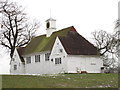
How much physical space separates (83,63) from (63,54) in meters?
3.60

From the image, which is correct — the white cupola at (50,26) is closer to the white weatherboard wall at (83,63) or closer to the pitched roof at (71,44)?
the pitched roof at (71,44)

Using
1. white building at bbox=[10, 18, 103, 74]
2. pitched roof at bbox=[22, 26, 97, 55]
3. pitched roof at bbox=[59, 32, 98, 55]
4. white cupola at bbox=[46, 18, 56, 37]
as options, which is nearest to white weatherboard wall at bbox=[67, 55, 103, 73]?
white building at bbox=[10, 18, 103, 74]

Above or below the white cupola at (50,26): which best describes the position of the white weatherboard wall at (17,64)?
below

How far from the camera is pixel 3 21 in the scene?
61.3 metres

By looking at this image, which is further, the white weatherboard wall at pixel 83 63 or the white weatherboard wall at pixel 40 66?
the white weatherboard wall at pixel 40 66

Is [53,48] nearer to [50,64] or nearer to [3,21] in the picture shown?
[50,64]

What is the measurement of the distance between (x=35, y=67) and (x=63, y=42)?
10964 mm

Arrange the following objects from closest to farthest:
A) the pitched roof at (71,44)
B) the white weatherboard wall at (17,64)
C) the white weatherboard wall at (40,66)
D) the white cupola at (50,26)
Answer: the pitched roof at (71,44) < the white weatherboard wall at (40,66) < the white cupola at (50,26) < the white weatherboard wall at (17,64)

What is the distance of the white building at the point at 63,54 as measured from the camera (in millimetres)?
46062

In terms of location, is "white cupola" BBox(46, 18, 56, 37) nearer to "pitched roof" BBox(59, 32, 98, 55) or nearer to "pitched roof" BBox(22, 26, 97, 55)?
"pitched roof" BBox(22, 26, 97, 55)

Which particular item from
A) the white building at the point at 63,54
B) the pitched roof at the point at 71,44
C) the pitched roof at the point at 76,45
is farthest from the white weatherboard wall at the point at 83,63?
the pitched roof at the point at 71,44

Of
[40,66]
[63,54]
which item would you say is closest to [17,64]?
[40,66]

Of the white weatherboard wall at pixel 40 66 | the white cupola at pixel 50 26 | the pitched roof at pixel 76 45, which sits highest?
the white cupola at pixel 50 26

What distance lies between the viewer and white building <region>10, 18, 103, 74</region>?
46062 millimetres
